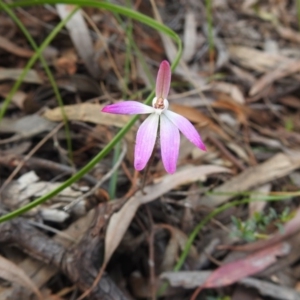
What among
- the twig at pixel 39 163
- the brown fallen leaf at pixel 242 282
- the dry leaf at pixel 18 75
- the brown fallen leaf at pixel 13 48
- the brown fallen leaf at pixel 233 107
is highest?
the brown fallen leaf at pixel 13 48

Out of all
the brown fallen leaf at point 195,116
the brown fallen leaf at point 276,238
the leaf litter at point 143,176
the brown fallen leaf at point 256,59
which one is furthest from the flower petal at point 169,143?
the brown fallen leaf at point 256,59

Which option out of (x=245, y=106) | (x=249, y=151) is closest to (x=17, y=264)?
(x=249, y=151)

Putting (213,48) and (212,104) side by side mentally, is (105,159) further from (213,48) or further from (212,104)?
(213,48)

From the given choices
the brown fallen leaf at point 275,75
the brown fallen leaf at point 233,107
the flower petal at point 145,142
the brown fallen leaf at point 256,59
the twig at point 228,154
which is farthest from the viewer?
the brown fallen leaf at point 256,59

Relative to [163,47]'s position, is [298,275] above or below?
below

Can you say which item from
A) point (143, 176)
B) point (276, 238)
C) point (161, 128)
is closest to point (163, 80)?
point (161, 128)

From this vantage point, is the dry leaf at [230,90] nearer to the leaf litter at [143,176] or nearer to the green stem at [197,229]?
the leaf litter at [143,176]
